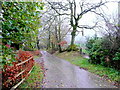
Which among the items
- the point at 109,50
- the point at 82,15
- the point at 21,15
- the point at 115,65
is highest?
the point at 82,15

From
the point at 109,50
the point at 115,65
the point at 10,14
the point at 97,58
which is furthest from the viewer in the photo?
the point at 97,58

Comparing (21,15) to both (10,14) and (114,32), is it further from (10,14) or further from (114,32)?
(114,32)

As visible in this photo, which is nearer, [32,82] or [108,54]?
[32,82]

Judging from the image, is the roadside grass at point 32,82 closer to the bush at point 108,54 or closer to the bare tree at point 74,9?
the bush at point 108,54

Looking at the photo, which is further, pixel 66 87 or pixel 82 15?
pixel 82 15

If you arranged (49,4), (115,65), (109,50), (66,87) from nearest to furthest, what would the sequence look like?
(66,87) → (115,65) → (109,50) → (49,4)

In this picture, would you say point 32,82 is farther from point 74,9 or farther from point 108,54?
point 74,9

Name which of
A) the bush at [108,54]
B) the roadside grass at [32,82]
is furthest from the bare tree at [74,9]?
the roadside grass at [32,82]

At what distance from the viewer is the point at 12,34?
223 centimetres

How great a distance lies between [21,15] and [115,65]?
22.2 ft

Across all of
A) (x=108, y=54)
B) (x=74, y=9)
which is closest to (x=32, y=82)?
(x=108, y=54)

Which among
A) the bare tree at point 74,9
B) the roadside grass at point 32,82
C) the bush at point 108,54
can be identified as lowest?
the roadside grass at point 32,82

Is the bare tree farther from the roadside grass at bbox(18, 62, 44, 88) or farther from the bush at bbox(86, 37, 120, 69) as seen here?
the roadside grass at bbox(18, 62, 44, 88)

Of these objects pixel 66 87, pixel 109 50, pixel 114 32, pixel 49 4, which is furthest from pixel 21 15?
pixel 49 4
